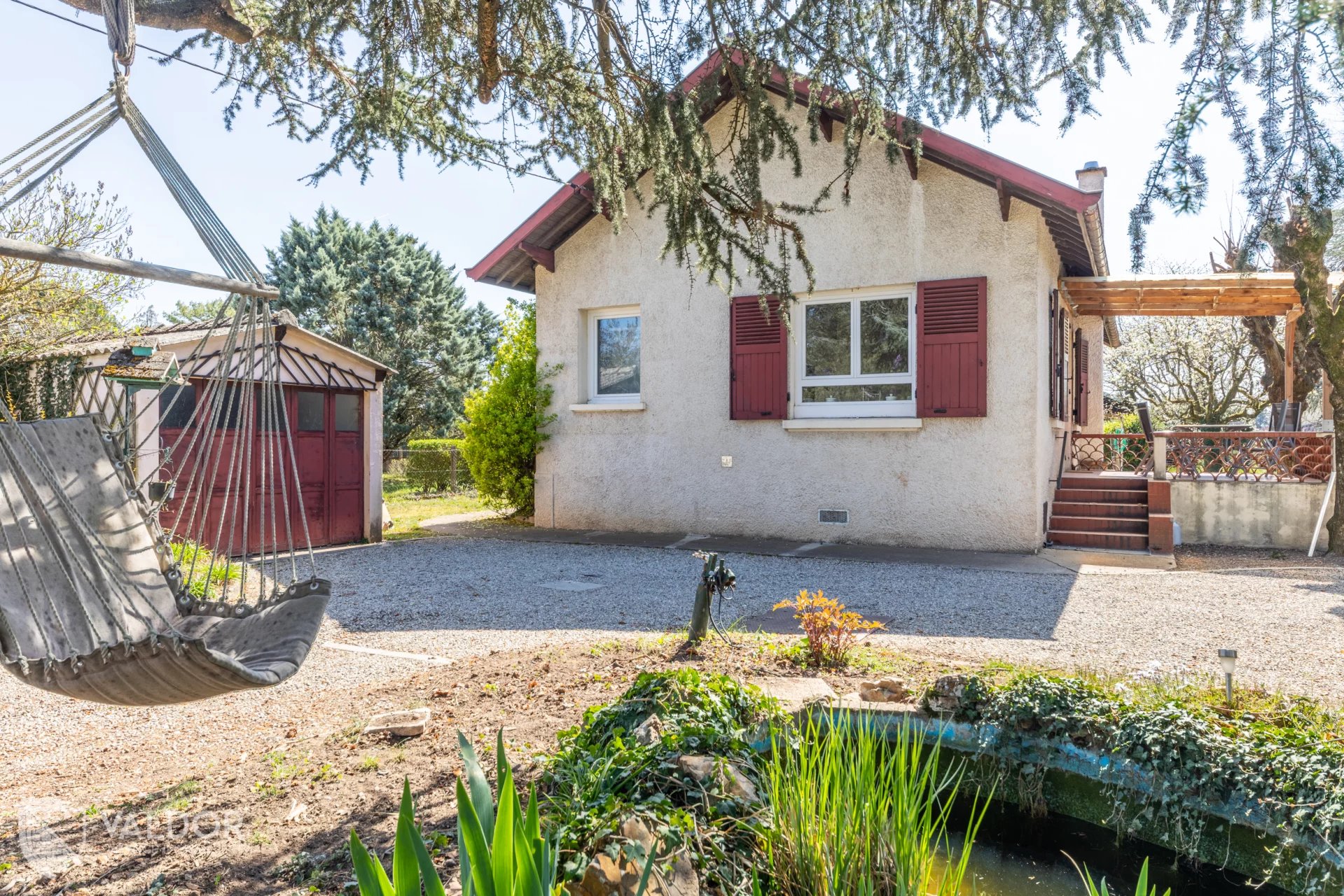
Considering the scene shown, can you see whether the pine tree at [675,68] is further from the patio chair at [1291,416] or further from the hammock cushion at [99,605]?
the patio chair at [1291,416]

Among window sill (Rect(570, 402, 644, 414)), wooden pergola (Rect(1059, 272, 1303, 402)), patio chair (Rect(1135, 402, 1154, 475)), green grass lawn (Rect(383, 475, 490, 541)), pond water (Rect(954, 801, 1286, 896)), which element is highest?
wooden pergola (Rect(1059, 272, 1303, 402))

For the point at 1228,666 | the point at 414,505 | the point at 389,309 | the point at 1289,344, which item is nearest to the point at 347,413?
the point at 414,505

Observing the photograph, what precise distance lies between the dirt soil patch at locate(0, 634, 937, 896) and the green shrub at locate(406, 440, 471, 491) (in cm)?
1330

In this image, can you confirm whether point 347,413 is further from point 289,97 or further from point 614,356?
point 289,97

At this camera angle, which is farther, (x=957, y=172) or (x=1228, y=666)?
(x=957, y=172)

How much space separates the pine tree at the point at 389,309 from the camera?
2055 cm

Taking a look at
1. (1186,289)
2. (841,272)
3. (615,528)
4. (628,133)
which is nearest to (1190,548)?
(1186,289)

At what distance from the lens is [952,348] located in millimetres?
8312

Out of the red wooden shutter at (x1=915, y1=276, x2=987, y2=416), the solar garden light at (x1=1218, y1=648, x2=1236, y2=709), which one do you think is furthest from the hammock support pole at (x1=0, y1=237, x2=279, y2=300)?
the red wooden shutter at (x1=915, y1=276, x2=987, y2=416)

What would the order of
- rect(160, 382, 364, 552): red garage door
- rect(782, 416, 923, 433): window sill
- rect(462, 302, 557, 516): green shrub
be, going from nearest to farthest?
rect(160, 382, 364, 552): red garage door, rect(782, 416, 923, 433): window sill, rect(462, 302, 557, 516): green shrub

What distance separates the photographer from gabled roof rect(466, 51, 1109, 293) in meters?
7.32

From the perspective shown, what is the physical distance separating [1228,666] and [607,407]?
7.84 meters

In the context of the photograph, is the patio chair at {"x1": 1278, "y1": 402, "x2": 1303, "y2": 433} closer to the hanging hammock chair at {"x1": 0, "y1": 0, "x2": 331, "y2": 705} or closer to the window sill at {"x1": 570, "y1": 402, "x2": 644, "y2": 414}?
the window sill at {"x1": 570, "y1": 402, "x2": 644, "y2": 414}

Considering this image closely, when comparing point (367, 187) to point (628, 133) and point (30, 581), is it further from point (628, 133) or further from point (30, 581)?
point (30, 581)
